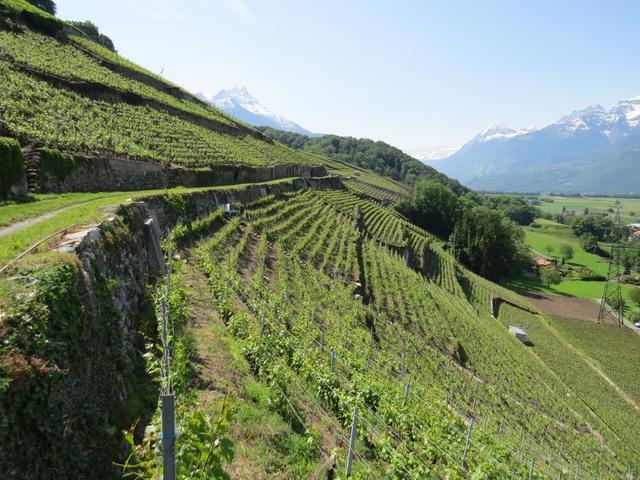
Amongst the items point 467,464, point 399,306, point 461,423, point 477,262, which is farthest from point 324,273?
point 477,262

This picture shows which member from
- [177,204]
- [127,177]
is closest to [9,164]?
[177,204]

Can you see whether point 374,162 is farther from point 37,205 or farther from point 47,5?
point 37,205

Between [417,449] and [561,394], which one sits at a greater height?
[417,449]

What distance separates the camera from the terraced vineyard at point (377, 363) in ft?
27.5

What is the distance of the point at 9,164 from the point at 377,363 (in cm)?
1621

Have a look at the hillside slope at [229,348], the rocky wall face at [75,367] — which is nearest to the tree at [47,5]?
the hillside slope at [229,348]

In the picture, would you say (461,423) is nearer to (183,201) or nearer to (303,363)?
(303,363)

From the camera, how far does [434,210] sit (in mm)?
100938

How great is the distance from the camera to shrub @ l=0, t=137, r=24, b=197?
41.9 ft

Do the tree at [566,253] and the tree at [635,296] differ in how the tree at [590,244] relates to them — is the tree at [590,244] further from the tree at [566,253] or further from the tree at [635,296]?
the tree at [635,296]

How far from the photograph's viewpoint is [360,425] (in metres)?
8.19

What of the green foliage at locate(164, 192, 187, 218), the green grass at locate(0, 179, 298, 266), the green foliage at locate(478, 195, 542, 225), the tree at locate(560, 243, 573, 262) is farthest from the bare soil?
the green foliage at locate(478, 195, 542, 225)

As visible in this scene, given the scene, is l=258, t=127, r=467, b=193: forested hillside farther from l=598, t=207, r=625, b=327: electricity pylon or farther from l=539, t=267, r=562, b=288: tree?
l=598, t=207, r=625, b=327: electricity pylon

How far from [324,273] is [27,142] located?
17.6 metres
